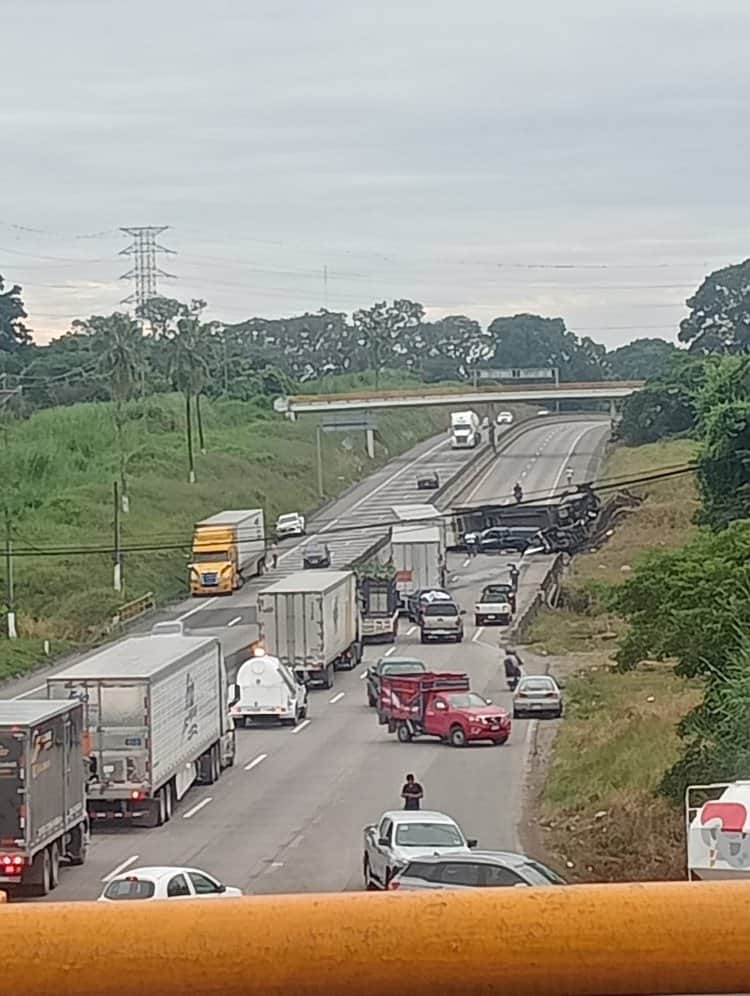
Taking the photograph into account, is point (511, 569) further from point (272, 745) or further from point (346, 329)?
point (346, 329)

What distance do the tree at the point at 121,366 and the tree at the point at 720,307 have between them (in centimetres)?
5491

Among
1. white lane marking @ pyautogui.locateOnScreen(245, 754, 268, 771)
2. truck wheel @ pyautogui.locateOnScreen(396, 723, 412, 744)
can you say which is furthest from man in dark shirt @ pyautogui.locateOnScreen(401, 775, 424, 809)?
truck wheel @ pyautogui.locateOnScreen(396, 723, 412, 744)

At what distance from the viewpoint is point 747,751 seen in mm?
19266

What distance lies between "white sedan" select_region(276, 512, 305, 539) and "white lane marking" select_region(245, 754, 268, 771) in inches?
1435

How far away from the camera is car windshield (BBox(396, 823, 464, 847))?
18219mm

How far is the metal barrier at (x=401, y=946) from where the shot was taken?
215 centimetres

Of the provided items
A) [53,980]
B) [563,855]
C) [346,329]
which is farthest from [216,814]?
[346,329]

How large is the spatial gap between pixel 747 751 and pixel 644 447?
6528cm

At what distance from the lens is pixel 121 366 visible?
74.5 metres

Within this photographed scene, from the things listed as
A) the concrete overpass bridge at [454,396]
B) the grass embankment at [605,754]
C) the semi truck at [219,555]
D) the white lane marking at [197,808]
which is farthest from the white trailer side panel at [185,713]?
the concrete overpass bridge at [454,396]

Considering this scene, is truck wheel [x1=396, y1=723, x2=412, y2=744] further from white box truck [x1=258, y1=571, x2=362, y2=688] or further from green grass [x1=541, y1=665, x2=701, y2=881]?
white box truck [x1=258, y1=571, x2=362, y2=688]

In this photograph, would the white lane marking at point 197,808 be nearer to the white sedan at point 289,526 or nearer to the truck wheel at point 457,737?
the truck wheel at point 457,737

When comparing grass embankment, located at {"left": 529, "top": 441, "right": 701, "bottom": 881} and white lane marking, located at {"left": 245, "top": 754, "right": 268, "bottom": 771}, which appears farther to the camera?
white lane marking, located at {"left": 245, "top": 754, "right": 268, "bottom": 771}

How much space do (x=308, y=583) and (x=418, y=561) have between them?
1354 cm
